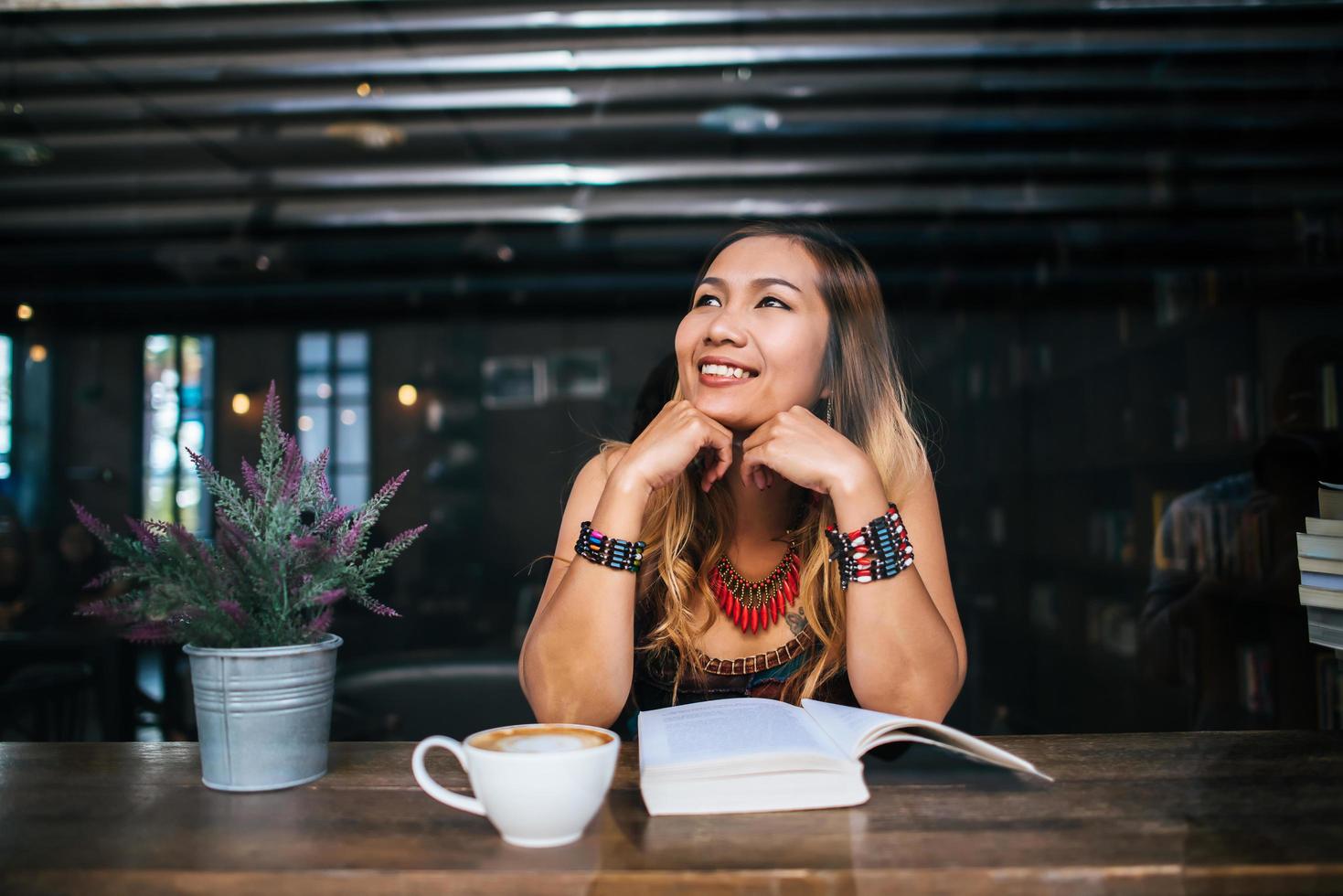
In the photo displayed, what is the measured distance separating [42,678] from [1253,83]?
5.08 meters

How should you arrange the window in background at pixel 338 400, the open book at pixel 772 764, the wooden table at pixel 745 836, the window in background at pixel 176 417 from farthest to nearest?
1. the window in background at pixel 338 400
2. the window in background at pixel 176 417
3. the open book at pixel 772 764
4. the wooden table at pixel 745 836

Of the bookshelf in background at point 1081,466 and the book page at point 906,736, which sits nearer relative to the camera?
the book page at point 906,736

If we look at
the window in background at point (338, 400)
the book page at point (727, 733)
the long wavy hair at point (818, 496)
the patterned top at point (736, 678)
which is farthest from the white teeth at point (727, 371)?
the window in background at point (338, 400)

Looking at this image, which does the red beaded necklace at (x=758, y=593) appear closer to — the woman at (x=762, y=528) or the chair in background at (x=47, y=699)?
the woman at (x=762, y=528)

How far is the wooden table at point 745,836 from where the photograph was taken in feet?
2.11

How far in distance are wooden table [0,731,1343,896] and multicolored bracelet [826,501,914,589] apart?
258 millimetres

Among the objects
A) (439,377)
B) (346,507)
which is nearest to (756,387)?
(346,507)

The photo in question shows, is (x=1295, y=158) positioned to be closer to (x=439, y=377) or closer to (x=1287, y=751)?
(x=1287, y=751)

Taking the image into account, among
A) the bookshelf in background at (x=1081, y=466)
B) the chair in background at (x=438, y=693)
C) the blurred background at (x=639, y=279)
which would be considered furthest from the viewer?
the bookshelf in background at (x=1081, y=466)

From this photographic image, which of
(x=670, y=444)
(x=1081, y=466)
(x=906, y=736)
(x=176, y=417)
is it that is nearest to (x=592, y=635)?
(x=670, y=444)

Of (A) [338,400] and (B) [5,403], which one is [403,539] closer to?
(A) [338,400]

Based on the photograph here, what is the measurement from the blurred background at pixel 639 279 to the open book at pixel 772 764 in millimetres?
2028

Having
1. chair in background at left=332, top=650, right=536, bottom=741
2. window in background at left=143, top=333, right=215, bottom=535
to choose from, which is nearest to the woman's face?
chair in background at left=332, top=650, right=536, bottom=741

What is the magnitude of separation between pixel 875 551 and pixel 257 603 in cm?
72
